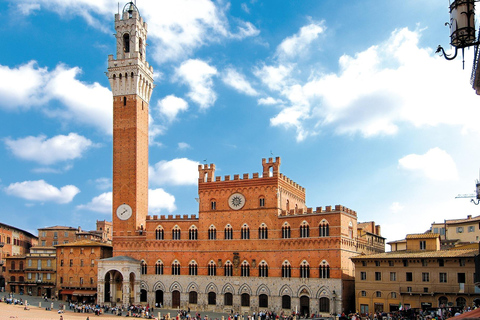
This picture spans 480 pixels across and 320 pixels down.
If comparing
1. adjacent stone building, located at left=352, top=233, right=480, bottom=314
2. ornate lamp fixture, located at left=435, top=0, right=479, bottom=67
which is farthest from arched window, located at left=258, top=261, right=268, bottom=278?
ornate lamp fixture, located at left=435, top=0, right=479, bottom=67

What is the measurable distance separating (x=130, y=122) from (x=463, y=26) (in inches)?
2359

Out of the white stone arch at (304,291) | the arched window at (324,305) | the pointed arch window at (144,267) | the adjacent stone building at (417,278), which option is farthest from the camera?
the pointed arch window at (144,267)

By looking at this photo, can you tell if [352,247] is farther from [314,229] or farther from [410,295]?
[410,295]

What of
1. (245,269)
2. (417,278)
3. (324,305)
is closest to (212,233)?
(245,269)

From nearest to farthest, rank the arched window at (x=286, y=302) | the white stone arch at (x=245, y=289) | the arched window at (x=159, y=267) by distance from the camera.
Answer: the arched window at (x=286, y=302)
the white stone arch at (x=245, y=289)
the arched window at (x=159, y=267)

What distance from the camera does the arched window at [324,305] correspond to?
5642 cm

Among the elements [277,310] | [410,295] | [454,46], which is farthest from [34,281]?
[454,46]

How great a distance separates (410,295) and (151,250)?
33.1 meters

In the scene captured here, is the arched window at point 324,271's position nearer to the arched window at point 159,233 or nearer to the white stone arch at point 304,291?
the white stone arch at point 304,291

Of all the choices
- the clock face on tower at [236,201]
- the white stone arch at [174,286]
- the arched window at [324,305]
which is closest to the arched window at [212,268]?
the white stone arch at [174,286]

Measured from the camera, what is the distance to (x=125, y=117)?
71625mm

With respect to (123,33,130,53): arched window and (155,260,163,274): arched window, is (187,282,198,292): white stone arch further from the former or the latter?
(123,33,130,53): arched window

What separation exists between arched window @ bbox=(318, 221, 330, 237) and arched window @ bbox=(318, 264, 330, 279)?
3.47 meters

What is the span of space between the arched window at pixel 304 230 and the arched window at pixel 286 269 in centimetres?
374
